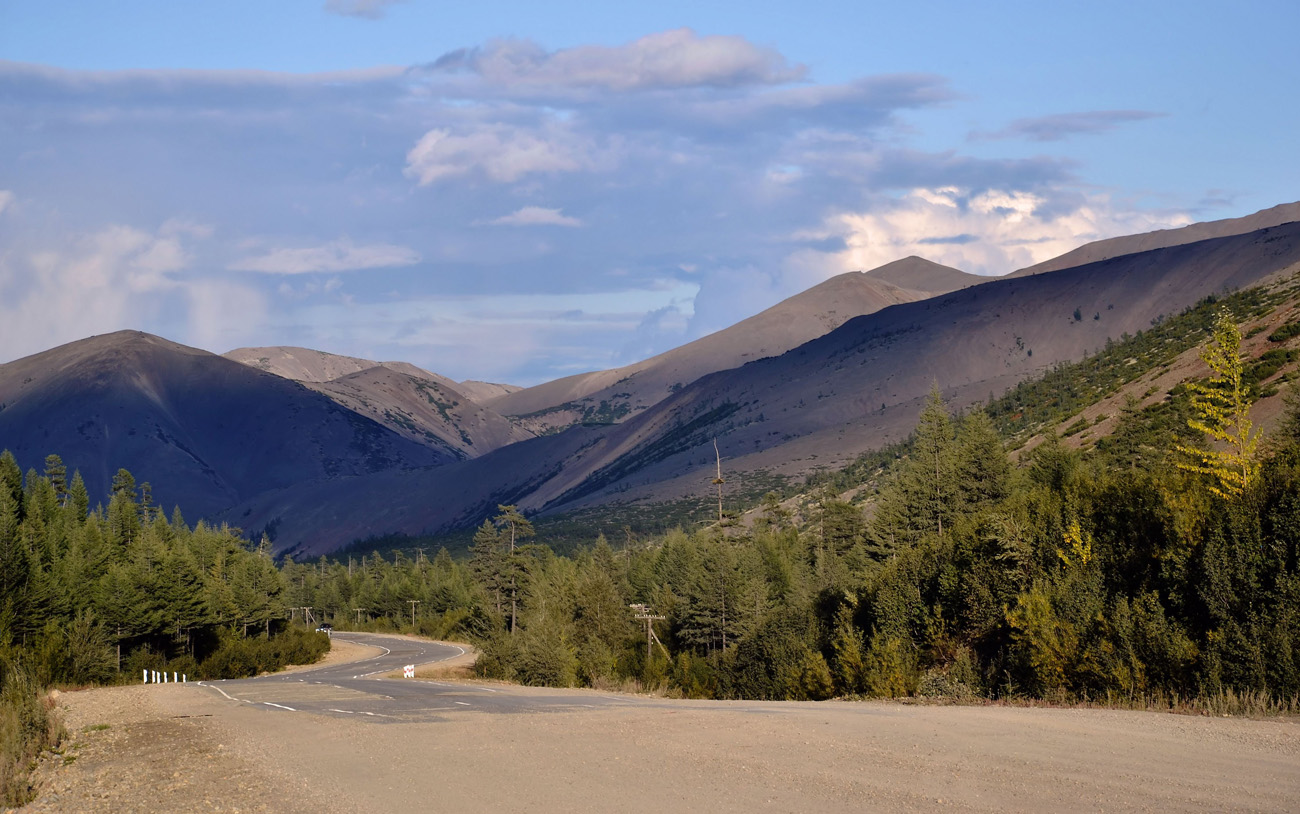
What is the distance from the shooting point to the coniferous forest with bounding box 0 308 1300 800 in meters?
21.5

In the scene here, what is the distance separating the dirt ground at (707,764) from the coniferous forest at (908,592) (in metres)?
2.40

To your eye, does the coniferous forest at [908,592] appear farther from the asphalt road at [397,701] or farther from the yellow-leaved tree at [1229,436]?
the asphalt road at [397,701]

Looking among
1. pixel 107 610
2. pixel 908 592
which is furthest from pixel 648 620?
pixel 107 610

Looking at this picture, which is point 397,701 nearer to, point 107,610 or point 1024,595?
point 1024,595

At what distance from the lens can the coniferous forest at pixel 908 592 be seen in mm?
21516

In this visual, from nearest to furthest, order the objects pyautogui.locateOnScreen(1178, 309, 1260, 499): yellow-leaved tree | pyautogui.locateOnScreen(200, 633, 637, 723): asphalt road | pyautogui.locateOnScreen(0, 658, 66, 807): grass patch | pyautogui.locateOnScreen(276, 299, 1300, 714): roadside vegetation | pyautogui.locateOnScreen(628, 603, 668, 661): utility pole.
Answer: pyautogui.locateOnScreen(0, 658, 66, 807): grass patch < pyautogui.locateOnScreen(276, 299, 1300, 714): roadside vegetation < pyautogui.locateOnScreen(200, 633, 637, 723): asphalt road < pyautogui.locateOnScreen(1178, 309, 1260, 499): yellow-leaved tree < pyautogui.locateOnScreen(628, 603, 668, 661): utility pole

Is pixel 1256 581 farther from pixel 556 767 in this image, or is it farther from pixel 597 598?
pixel 597 598

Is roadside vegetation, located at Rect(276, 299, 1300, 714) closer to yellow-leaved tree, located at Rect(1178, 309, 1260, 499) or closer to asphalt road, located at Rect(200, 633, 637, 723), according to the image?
yellow-leaved tree, located at Rect(1178, 309, 1260, 499)

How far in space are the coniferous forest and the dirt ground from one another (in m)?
2.40

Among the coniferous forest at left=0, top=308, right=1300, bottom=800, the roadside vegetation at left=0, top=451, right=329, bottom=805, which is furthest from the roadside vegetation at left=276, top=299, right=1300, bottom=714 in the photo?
the roadside vegetation at left=0, top=451, right=329, bottom=805

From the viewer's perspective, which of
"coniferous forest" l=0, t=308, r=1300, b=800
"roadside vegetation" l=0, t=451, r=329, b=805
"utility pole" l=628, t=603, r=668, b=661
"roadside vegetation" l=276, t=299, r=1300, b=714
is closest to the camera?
"roadside vegetation" l=276, t=299, r=1300, b=714

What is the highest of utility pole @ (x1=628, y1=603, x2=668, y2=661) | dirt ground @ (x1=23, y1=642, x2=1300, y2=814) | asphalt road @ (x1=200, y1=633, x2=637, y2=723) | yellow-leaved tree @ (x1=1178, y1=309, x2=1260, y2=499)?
yellow-leaved tree @ (x1=1178, y1=309, x2=1260, y2=499)

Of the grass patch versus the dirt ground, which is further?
the grass patch

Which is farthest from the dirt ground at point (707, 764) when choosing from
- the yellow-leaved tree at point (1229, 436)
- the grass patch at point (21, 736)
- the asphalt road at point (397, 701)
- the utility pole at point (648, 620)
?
the utility pole at point (648, 620)
